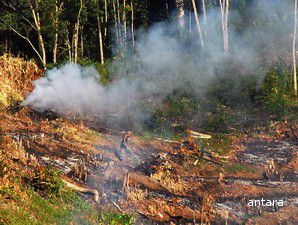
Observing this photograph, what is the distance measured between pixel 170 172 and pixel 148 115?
228 inches

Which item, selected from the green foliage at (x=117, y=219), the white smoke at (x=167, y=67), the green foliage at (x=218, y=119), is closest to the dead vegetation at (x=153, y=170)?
the green foliage at (x=117, y=219)

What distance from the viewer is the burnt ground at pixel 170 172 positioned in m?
8.59

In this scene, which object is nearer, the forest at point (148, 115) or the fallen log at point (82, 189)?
the fallen log at point (82, 189)

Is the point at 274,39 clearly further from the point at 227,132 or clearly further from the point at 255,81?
the point at 227,132

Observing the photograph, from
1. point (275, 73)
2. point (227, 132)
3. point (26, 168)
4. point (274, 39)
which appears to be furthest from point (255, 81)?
point (26, 168)

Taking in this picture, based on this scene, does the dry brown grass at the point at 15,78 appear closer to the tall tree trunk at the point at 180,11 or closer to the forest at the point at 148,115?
the forest at the point at 148,115

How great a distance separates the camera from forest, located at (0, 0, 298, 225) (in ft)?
27.6

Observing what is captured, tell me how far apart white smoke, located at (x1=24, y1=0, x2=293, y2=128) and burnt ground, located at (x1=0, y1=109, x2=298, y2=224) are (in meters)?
3.07

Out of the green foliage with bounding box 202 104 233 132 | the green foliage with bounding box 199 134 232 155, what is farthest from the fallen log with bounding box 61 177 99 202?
the green foliage with bounding box 202 104 233 132

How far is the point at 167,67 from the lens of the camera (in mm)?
21766

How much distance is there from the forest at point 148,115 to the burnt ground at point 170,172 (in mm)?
44

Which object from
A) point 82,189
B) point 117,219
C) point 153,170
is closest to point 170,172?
point 153,170

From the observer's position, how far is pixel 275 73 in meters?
19.4

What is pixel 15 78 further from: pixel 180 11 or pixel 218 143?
pixel 180 11
